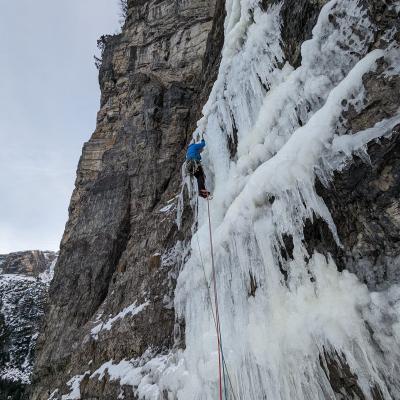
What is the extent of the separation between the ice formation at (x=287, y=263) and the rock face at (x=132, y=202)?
1.50 meters

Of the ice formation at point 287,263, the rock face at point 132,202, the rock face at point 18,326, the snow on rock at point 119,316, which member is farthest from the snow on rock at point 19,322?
the ice formation at point 287,263

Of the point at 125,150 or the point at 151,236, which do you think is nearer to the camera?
the point at 151,236

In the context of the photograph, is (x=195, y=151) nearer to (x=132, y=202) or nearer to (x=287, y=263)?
(x=287, y=263)

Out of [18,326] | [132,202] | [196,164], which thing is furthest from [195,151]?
[18,326]

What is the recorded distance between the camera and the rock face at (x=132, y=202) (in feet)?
25.1

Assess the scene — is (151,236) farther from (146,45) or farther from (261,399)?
(146,45)

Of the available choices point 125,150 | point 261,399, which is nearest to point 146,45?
point 125,150

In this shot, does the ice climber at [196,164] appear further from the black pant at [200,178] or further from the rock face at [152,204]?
the rock face at [152,204]

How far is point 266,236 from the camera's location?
3.93m

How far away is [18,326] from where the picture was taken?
38094 mm

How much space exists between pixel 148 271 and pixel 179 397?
4.09 m

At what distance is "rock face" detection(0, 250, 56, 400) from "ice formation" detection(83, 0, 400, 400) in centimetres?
2855

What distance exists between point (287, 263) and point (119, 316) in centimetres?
584

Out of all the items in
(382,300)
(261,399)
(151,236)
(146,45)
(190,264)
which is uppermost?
(146,45)
